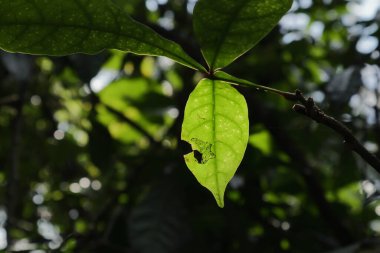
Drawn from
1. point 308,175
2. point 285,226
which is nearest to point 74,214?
point 285,226

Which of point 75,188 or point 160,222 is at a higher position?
point 160,222

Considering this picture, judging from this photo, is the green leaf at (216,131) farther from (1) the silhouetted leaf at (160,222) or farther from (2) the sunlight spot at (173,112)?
(2) the sunlight spot at (173,112)

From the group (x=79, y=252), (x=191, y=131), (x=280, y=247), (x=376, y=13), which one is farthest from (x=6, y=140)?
(x=191, y=131)

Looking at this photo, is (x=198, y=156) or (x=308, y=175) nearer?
(x=198, y=156)

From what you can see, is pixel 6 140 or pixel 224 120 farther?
pixel 6 140

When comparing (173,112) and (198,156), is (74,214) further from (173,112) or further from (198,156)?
(198,156)

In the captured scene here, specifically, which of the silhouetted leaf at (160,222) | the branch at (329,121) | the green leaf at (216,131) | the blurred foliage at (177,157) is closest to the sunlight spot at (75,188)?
the blurred foliage at (177,157)

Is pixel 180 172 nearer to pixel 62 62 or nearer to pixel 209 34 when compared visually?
pixel 62 62

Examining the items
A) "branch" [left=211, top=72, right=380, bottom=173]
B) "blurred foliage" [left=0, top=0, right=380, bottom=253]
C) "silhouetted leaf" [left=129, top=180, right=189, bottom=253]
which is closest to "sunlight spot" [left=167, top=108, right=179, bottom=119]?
"blurred foliage" [left=0, top=0, right=380, bottom=253]
